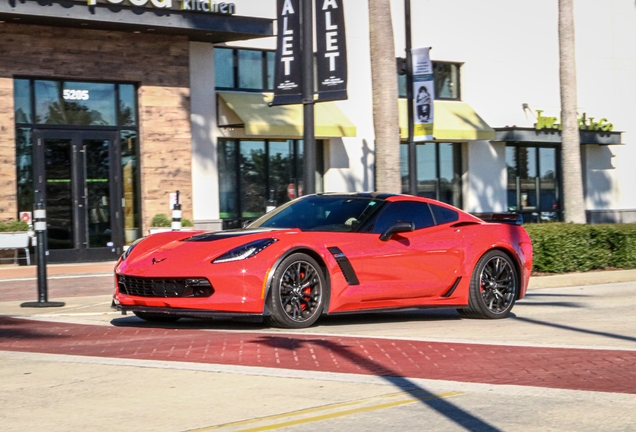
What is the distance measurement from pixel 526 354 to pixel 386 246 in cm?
256

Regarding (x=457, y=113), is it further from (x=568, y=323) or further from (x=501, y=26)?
(x=568, y=323)

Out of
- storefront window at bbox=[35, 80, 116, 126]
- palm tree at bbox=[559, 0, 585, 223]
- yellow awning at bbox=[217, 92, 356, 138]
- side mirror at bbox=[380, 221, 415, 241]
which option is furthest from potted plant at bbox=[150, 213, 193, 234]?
side mirror at bbox=[380, 221, 415, 241]

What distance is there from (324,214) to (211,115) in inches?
578

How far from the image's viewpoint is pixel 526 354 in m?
8.20

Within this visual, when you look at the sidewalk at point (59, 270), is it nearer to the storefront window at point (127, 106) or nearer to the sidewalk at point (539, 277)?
the sidewalk at point (539, 277)

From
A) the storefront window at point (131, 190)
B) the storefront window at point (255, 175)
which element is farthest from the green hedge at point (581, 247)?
the storefront window at point (131, 190)

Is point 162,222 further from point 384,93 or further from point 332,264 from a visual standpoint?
point 332,264

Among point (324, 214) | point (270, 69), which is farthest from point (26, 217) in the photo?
point (324, 214)

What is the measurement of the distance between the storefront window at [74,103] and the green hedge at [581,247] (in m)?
10.0

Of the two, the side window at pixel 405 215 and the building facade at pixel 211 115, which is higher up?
the building facade at pixel 211 115

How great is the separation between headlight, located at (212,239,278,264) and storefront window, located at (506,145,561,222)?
23.6m

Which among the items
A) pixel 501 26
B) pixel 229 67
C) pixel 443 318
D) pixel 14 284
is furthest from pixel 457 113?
pixel 443 318

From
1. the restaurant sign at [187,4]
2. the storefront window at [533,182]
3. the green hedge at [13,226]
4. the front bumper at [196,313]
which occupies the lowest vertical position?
the front bumper at [196,313]

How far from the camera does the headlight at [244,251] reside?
9.49 metres
